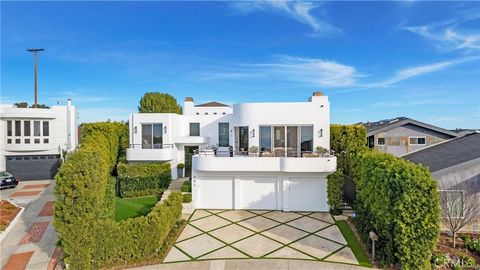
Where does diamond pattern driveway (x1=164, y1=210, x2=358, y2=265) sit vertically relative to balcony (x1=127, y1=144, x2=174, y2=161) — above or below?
below

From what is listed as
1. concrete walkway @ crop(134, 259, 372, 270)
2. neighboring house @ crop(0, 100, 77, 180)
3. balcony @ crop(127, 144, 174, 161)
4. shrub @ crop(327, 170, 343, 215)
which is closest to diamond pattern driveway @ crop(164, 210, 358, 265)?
concrete walkway @ crop(134, 259, 372, 270)

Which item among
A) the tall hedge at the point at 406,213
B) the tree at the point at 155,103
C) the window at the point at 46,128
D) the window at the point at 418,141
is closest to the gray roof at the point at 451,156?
the tall hedge at the point at 406,213

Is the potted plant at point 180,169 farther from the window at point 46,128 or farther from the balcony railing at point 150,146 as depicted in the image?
the window at point 46,128

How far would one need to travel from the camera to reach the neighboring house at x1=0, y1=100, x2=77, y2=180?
81.4ft

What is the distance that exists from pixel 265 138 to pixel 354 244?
8803mm

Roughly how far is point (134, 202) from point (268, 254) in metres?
11.8

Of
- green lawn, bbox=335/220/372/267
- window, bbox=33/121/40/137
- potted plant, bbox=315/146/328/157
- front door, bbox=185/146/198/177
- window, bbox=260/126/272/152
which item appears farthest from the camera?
window, bbox=33/121/40/137

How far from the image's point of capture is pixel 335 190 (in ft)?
52.0

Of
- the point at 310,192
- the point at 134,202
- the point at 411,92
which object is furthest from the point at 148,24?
the point at 411,92

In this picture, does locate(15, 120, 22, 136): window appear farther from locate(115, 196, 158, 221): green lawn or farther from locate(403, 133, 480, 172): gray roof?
locate(403, 133, 480, 172): gray roof

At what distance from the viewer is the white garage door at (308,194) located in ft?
53.8

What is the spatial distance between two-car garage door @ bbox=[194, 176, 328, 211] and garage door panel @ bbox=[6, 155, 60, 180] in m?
19.6

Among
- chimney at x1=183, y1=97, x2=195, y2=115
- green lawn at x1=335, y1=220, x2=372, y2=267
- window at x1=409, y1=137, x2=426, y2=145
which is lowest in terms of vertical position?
green lawn at x1=335, y1=220, x2=372, y2=267

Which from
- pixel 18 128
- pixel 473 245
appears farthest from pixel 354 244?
pixel 18 128
